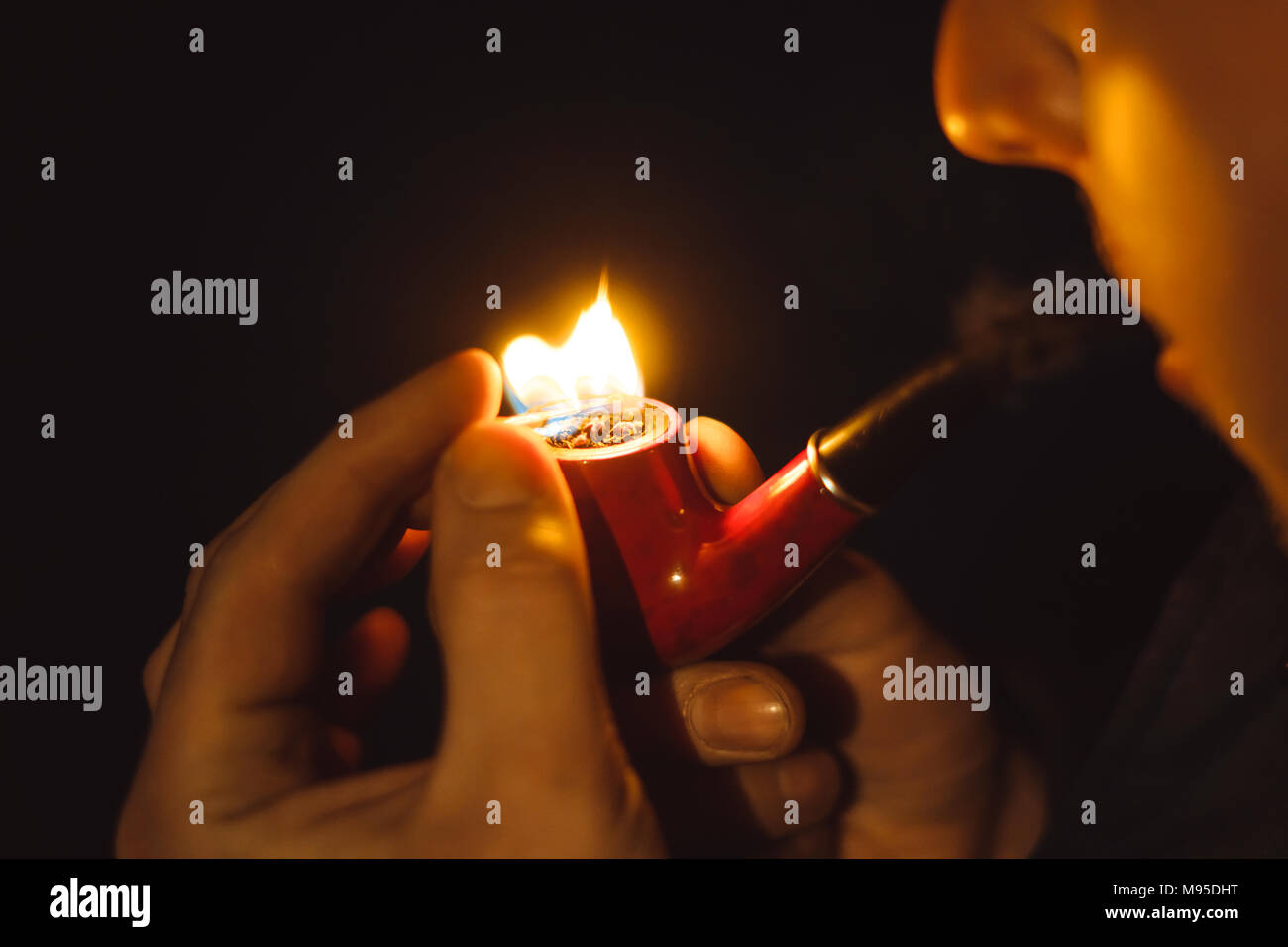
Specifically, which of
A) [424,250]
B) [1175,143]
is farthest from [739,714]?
[424,250]

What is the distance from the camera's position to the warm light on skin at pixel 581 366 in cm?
83

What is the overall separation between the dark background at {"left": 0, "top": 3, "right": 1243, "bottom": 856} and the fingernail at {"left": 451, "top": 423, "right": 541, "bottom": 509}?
1.74ft

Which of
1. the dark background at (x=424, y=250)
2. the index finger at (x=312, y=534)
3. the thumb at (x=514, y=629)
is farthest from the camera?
the dark background at (x=424, y=250)

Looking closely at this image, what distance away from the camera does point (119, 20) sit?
1.04m

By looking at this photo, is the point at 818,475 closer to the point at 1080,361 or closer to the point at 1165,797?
the point at 1165,797

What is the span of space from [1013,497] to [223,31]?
1107 millimetres

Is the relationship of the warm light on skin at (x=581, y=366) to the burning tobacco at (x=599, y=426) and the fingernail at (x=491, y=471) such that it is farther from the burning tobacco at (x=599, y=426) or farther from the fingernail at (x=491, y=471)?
the fingernail at (x=491, y=471)

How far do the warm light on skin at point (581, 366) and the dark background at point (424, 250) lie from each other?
1.15 ft

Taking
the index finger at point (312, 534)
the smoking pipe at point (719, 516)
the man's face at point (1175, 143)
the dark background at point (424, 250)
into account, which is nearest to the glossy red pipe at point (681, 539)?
the smoking pipe at point (719, 516)

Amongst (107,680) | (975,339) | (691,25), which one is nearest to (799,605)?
(975,339)

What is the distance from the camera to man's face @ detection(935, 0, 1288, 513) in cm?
65

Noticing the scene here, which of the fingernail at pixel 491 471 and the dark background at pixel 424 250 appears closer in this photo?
the fingernail at pixel 491 471

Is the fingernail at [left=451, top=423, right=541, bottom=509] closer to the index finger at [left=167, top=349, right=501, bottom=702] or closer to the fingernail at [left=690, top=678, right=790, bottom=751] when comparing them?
the index finger at [left=167, top=349, right=501, bottom=702]

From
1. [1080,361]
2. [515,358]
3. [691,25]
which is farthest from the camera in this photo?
[1080,361]
